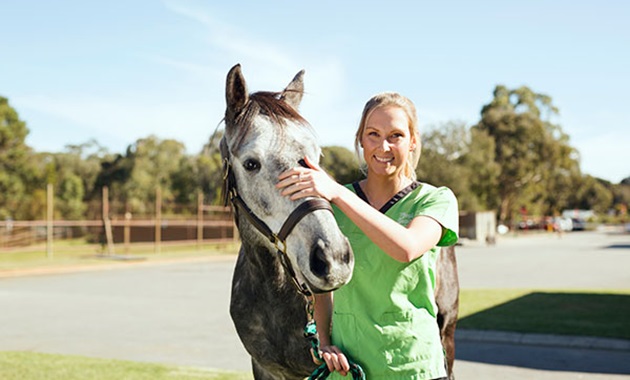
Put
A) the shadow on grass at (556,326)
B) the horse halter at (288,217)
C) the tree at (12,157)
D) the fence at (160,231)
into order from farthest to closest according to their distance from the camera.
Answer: the tree at (12,157) < the fence at (160,231) < the shadow on grass at (556,326) < the horse halter at (288,217)

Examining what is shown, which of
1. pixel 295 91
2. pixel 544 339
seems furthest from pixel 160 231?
pixel 295 91

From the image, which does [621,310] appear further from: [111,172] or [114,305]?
[111,172]

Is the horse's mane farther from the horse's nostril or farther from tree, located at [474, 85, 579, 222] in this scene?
tree, located at [474, 85, 579, 222]

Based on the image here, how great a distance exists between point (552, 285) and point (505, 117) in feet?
142

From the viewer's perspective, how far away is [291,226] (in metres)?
1.95

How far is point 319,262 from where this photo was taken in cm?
185

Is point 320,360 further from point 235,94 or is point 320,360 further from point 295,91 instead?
point 295,91

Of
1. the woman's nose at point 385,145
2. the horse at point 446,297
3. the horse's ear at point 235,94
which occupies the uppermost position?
the horse's ear at point 235,94

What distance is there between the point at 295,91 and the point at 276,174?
768mm

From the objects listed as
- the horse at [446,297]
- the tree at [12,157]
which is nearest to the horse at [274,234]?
the horse at [446,297]

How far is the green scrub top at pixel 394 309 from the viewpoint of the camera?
1952 mm

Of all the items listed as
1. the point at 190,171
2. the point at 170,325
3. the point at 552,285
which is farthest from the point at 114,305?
the point at 190,171

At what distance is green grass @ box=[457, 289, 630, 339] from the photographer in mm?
8266

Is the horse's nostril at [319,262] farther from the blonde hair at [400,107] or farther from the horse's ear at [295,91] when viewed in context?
the horse's ear at [295,91]
